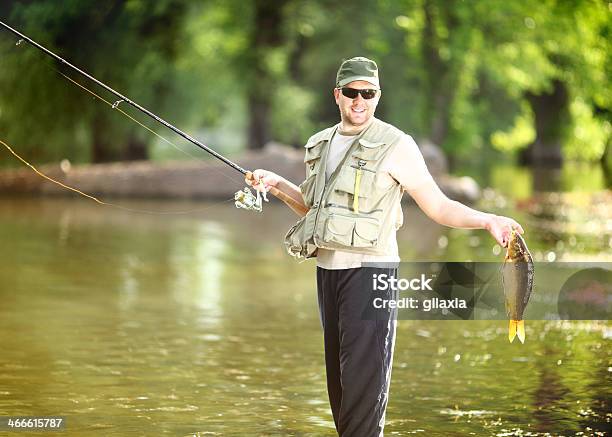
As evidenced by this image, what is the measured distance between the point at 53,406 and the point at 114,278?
6.31 meters

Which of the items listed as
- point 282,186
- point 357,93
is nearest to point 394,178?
point 357,93

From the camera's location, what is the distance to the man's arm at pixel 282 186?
257 inches

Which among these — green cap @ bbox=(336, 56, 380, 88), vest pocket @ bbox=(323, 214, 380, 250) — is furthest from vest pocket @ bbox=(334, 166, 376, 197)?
green cap @ bbox=(336, 56, 380, 88)

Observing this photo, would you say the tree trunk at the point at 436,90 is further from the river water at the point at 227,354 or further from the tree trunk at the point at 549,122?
the river water at the point at 227,354

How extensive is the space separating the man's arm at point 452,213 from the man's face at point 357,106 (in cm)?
37

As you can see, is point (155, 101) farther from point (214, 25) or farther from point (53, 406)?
point (53, 406)

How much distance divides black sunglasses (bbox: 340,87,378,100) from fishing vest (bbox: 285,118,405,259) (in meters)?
0.13

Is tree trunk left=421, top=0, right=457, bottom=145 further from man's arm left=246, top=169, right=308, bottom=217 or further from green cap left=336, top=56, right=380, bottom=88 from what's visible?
green cap left=336, top=56, right=380, bottom=88

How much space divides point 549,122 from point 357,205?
50.0m

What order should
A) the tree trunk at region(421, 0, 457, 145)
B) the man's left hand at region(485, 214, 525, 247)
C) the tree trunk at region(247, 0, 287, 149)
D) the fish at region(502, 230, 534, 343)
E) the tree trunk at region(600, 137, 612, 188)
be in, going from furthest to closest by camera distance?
1. the tree trunk at region(421, 0, 457, 145)
2. the tree trunk at region(247, 0, 287, 149)
3. the tree trunk at region(600, 137, 612, 188)
4. the fish at region(502, 230, 534, 343)
5. the man's left hand at region(485, 214, 525, 247)

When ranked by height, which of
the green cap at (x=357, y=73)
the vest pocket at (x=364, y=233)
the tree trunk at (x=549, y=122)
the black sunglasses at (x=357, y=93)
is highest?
the tree trunk at (x=549, y=122)

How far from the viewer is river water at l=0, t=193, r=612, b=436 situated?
8.08 m

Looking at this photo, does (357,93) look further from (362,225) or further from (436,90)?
(436,90)

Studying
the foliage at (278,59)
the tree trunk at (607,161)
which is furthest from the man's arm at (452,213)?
the tree trunk at (607,161)
